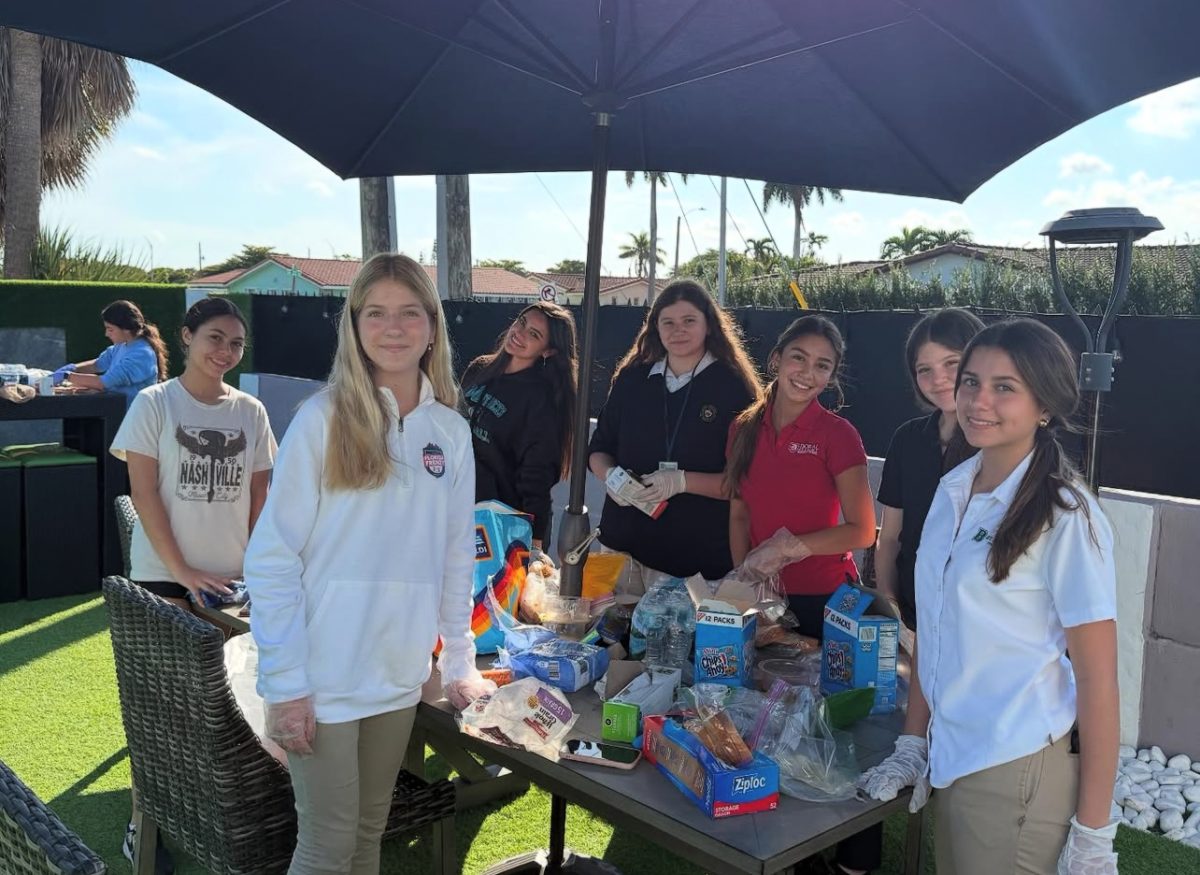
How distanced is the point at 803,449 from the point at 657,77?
3.92 feet

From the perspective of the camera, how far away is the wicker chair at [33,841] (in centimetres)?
93

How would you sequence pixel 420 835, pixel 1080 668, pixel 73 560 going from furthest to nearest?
pixel 73 560 < pixel 420 835 < pixel 1080 668

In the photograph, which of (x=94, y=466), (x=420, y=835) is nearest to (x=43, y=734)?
(x=420, y=835)

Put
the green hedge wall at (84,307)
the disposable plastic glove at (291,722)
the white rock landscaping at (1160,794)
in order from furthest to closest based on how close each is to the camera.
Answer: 1. the green hedge wall at (84,307)
2. the white rock landscaping at (1160,794)
3. the disposable plastic glove at (291,722)

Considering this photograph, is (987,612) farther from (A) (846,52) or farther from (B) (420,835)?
(B) (420,835)

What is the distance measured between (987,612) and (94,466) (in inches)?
222

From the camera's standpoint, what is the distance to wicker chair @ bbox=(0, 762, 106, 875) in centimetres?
93

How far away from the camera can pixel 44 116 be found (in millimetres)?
16391

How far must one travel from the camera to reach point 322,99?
333cm

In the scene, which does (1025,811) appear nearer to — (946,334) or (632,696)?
(632,696)

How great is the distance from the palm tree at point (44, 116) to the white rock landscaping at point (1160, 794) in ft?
45.2

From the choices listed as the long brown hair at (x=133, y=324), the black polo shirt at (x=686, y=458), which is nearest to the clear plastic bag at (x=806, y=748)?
the black polo shirt at (x=686, y=458)

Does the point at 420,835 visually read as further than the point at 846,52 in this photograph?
Yes

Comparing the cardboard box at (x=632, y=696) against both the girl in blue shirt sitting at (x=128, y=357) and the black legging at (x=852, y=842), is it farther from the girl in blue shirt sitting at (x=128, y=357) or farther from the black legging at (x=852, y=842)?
the girl in blue shirt sitting at (x=128, y=357)
